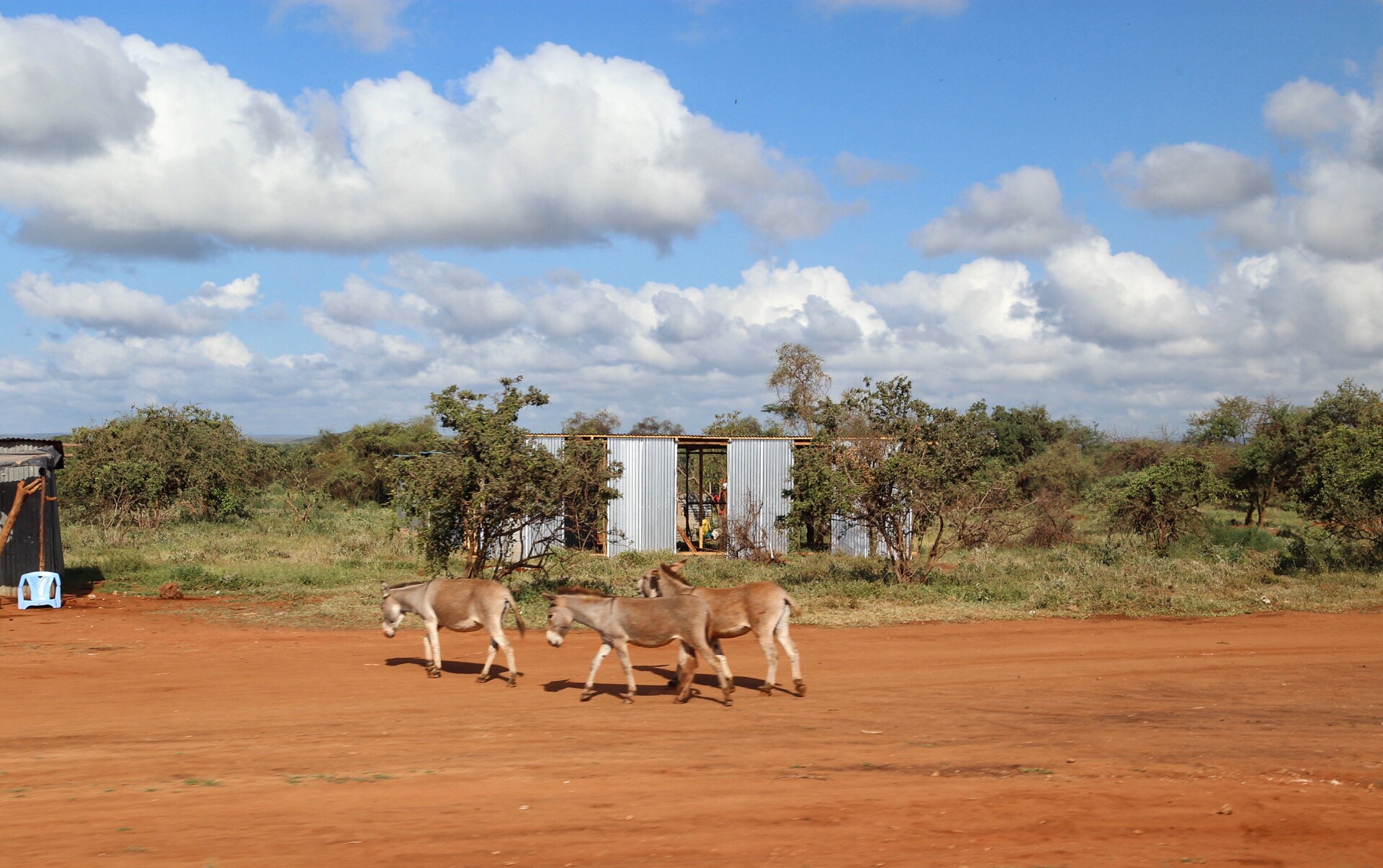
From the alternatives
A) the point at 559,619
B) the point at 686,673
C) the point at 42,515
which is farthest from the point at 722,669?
the point at 42,515

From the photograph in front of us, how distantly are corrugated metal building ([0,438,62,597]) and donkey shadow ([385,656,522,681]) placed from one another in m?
10.6

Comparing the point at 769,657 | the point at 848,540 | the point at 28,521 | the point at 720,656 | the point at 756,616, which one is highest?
the point at 28,521

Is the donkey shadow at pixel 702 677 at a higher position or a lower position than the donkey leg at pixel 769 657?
lower

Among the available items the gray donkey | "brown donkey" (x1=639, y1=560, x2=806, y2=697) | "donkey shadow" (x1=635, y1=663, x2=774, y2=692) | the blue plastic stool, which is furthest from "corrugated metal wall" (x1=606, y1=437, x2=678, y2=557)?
"brown donkey" (x1=639, y1=560, x2=806, y2=697)

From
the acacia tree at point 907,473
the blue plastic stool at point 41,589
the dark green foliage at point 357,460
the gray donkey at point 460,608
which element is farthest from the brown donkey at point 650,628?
the dark green foliage at point 357,460

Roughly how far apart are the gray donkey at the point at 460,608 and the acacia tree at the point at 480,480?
14.2 feet

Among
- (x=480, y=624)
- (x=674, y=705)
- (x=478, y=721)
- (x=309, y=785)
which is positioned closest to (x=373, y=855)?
(x=309, y=785)

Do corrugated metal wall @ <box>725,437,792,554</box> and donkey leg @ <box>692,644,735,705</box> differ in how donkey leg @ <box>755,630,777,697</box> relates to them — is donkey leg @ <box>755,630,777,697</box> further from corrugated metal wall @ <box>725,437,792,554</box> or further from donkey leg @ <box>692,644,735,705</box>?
corrugated metal wall @ <box>725,437,792,554</box>

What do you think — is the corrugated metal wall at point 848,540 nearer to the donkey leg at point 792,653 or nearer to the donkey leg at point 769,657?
the donkey leg at point 769,657

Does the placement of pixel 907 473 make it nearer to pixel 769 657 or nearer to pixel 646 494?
pixel 769 657

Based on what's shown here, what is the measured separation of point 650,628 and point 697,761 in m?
2.75

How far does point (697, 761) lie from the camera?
8180 mm

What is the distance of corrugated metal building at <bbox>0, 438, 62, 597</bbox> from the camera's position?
760 inches

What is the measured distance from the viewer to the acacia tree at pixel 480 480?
1705 centimetres
